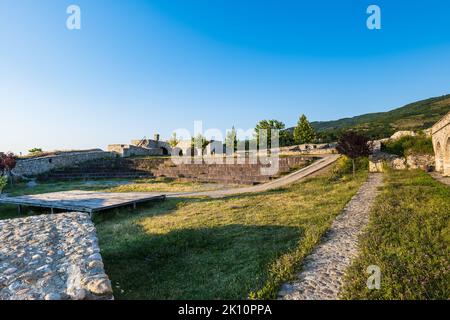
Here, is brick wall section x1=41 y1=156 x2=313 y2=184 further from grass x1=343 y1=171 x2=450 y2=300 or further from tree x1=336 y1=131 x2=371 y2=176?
grass x1=343 y1=171 x2=450 y2=300

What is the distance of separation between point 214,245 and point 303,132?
34.8 meters

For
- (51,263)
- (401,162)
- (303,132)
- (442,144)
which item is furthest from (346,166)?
(303,132)

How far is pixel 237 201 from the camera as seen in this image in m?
12.9

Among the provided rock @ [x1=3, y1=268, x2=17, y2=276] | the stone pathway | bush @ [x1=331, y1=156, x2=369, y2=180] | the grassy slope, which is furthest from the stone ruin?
rock @ [x1=3, y1=268, x2=17, y2=276]

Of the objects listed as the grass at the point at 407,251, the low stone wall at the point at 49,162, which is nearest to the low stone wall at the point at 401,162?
the grass at the point at 407,251

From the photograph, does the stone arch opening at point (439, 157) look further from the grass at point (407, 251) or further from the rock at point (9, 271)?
the rock at point (9, 271)

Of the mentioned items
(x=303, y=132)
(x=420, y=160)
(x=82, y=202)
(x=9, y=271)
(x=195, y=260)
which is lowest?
(x=195, y=260)

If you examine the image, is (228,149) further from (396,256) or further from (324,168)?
(396,256)

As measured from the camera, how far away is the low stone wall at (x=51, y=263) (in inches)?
136

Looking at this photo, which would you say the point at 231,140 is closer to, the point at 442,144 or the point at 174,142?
the point at 174,142

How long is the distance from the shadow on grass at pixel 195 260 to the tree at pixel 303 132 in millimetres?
32781

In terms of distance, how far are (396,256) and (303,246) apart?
1.80m

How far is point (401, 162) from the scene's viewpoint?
19156 mm
